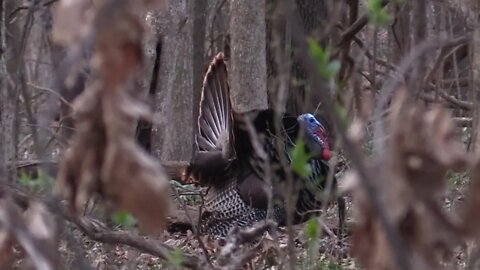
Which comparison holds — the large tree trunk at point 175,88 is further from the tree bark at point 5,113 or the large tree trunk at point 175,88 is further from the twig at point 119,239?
the twig at point 119,239

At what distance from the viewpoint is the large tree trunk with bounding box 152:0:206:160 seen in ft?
30.9

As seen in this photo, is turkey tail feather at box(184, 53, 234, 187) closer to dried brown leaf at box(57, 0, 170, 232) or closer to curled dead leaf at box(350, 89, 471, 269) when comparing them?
curled dead leaf at box(350, 89, 471, 269)

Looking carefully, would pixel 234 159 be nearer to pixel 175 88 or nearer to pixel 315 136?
pixel 315 136

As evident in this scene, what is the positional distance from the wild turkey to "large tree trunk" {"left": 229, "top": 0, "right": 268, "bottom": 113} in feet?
0.93

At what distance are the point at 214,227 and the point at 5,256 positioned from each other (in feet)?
19.7

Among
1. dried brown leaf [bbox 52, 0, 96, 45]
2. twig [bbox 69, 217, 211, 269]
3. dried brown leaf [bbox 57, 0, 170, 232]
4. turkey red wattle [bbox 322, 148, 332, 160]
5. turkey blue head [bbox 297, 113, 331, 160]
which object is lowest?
twig [bbox 69, 217, 211, 269]

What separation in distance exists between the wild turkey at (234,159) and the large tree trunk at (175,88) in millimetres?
323

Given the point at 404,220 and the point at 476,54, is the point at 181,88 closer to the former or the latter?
the point at 476,54

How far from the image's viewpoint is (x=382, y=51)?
34.9ft

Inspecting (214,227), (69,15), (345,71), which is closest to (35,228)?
(69,15)

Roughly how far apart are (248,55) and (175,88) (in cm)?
83

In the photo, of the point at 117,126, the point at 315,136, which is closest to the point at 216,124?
the point at 315,136

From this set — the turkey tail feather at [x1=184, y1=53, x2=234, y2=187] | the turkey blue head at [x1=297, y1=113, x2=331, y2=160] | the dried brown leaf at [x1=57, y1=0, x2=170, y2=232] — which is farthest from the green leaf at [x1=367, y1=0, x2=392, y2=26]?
the turkey tail feather at [x1=184, y1=53, x2=234, y2=187]

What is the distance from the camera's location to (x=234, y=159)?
345 inches
